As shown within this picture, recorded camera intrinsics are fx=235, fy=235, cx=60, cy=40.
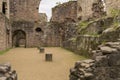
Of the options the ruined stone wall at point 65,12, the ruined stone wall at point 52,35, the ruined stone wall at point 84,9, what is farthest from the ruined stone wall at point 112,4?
the ruined stone wall at point 65,12

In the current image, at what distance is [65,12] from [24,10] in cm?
521

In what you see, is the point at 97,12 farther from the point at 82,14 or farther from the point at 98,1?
the point at 82,14

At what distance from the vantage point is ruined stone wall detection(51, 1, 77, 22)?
2961cm

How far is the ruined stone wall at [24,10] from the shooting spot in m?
29.4

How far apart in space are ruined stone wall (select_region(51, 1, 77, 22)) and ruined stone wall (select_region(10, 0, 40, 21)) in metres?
2.50

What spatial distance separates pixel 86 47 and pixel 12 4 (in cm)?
1825

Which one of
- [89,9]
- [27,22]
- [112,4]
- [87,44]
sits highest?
[89,9]

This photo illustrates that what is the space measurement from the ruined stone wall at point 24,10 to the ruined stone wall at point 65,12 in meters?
2.50

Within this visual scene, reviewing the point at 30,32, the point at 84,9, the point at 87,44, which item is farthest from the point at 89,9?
the point at 87,44

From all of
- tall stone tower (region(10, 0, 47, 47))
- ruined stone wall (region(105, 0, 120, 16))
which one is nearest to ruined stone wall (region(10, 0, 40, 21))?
tall stone tower (region(10, 0, 47, 47))

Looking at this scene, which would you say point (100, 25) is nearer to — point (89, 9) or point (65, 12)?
point (89, 9)

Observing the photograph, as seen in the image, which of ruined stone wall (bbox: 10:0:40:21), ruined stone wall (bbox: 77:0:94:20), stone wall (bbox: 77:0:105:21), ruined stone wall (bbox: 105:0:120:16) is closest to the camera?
ruined stone wall (bbox: 105:0:120:16)

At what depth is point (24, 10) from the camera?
29844mm

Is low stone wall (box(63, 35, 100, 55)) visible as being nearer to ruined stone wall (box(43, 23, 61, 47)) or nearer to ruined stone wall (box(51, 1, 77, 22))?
ruined stone wall (box(43, 23, 61, 47))
